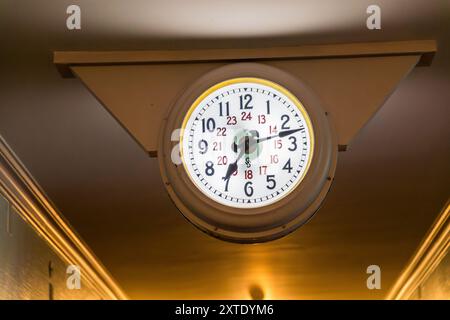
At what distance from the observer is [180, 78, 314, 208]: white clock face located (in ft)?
8.27

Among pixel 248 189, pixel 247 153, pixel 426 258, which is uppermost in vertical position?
pixel 426 258

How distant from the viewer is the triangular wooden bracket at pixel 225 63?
2635 mm

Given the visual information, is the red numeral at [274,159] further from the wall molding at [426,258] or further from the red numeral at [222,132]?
the wall molding at [426,258]

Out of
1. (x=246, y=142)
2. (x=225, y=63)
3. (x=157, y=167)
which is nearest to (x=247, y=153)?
(x=246, y=142)

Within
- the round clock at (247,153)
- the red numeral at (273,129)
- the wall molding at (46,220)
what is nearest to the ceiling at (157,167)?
the wall molding at (46,220)

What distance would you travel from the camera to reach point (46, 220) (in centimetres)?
487

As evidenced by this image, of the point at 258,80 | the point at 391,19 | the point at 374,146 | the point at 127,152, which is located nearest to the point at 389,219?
the point at 374,146

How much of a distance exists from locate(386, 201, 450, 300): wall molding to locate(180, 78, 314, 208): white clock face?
2276 mm

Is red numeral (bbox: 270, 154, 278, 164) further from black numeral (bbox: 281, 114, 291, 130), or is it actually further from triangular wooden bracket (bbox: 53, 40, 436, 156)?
triangular wooden bracket (bbox: 53, 40, 436, 156)

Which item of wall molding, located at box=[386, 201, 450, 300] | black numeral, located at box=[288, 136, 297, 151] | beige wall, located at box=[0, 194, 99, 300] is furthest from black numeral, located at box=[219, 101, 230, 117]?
wall molding, located at box=[386, 201, 450, 300]

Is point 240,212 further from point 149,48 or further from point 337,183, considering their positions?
point 337,183

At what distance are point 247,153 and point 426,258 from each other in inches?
129

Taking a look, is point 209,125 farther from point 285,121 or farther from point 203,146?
point 285,121

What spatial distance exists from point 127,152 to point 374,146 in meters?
1.12
